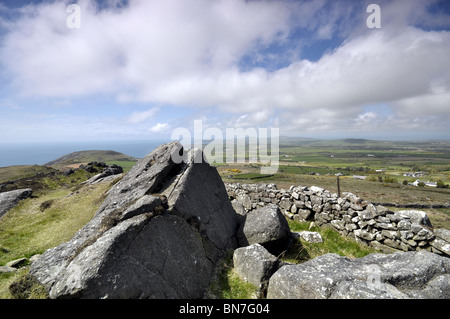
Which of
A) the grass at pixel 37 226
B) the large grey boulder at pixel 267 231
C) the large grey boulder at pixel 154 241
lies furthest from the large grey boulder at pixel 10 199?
the large grey boulder at pixel 267 231

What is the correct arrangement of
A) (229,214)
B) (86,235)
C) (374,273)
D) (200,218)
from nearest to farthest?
(374,273) → (86,235) → (200,218) → (229,214)

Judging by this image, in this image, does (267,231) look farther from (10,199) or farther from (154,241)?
(10,199)

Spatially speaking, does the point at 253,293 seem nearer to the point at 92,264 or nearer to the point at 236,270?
the point at 236,270

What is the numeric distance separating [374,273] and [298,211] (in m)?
8.63

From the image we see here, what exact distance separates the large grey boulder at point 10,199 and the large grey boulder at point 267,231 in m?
20.5

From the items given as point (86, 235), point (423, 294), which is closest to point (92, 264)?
point (86, 235)

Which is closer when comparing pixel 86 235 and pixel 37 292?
pixel 37 292

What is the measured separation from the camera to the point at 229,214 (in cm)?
1144

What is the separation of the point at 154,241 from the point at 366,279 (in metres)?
6.60

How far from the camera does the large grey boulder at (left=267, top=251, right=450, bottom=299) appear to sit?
5.36 metres

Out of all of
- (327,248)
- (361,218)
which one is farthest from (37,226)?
(361,218)

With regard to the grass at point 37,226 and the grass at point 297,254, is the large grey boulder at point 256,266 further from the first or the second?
the grass at point 37,226

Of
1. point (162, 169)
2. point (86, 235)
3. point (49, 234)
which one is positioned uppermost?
point (162, 169)

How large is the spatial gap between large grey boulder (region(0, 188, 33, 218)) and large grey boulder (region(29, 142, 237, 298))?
15524 mm
